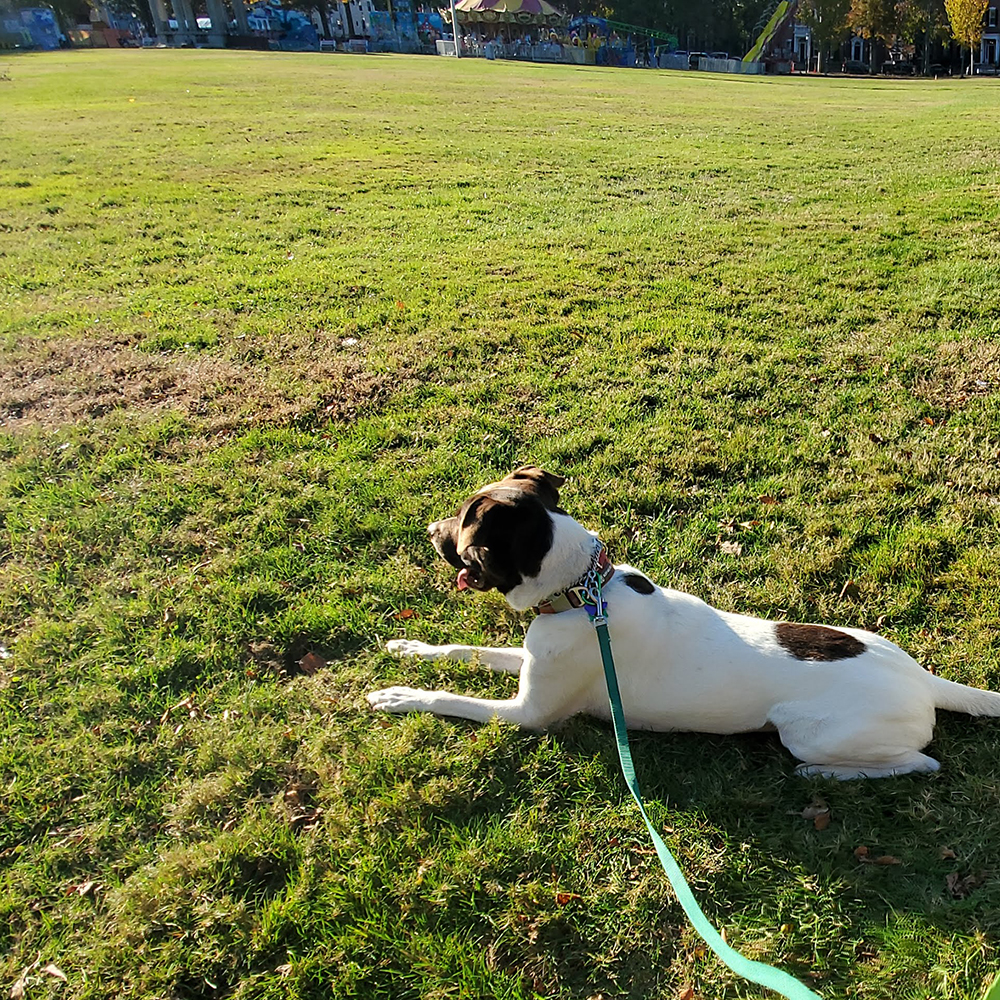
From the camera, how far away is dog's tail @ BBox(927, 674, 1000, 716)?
2.98m

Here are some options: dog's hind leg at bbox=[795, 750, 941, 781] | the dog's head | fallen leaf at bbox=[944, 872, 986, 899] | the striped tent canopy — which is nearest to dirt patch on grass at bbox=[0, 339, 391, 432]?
the dog's head

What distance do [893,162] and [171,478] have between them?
15046mm

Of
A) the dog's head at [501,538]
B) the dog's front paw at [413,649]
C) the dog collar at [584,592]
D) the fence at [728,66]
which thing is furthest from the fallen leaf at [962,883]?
the fence at [728,66]

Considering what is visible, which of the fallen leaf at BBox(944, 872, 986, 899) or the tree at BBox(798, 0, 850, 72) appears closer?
the fallen leaf at BBox(944, 872, 986, 899)

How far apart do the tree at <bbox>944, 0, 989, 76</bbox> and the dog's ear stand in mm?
65185

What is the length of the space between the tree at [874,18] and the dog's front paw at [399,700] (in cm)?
6852

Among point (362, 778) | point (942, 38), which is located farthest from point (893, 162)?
point (942, 38)

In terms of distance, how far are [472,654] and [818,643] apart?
5.22 feet

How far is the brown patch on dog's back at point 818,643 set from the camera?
2.83 meters

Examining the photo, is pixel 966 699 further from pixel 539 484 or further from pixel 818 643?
pixel 539 484

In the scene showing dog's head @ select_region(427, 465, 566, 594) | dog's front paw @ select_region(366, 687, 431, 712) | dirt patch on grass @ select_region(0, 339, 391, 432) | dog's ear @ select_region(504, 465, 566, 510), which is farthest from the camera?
dirt patch on grass @ select_region(0, 339, 391, 432)

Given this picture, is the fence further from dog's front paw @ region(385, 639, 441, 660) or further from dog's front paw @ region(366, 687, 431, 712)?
dog's front paw @ region(366, 687, 431, 712)

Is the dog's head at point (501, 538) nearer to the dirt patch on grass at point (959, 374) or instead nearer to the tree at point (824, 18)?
the dirt patch on grass at point (959, 374)

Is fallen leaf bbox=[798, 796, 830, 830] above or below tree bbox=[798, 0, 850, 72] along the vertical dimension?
below
